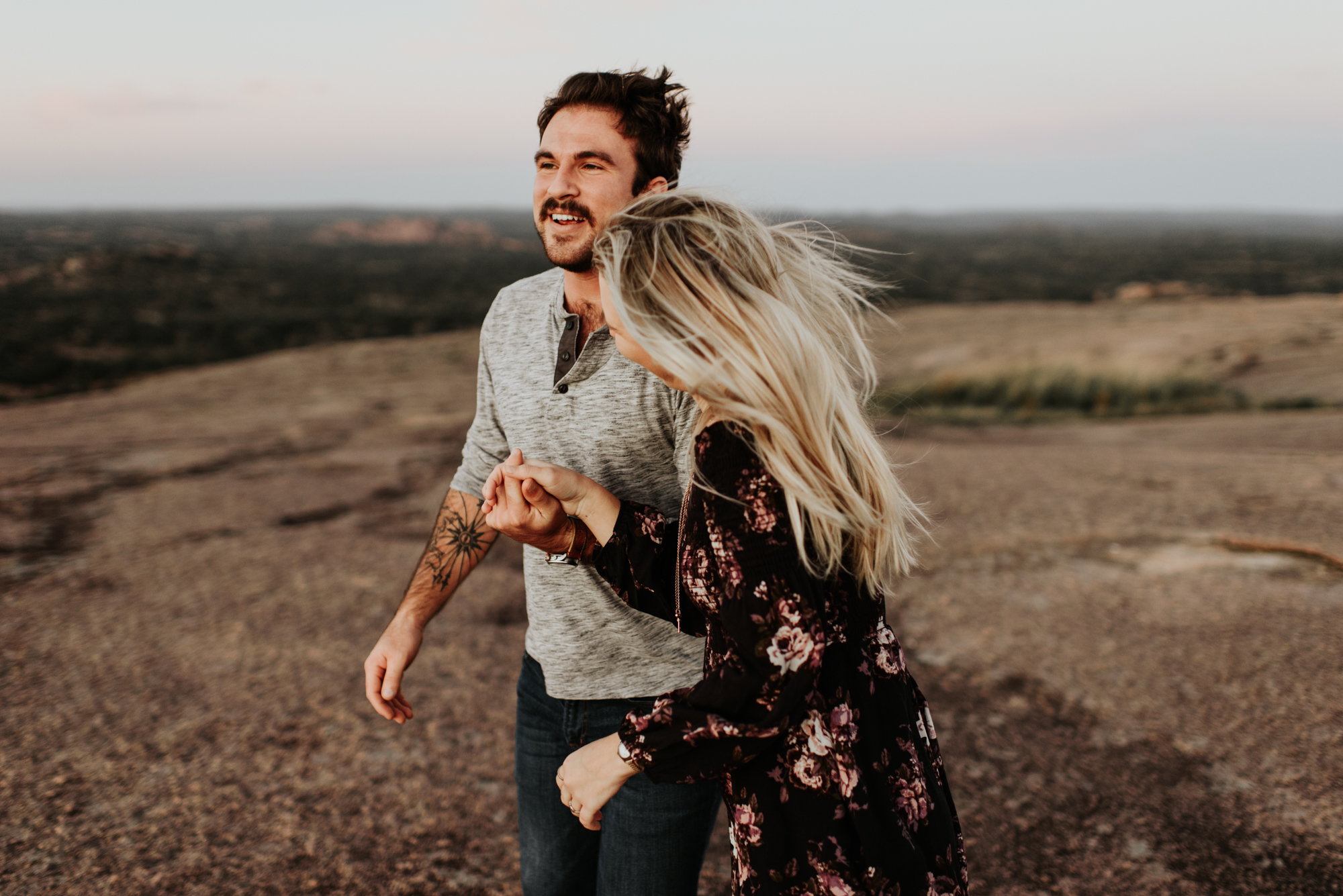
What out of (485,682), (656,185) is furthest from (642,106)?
(485,682)

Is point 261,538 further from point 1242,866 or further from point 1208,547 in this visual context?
point 1208,547

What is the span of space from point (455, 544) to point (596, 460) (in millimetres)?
472

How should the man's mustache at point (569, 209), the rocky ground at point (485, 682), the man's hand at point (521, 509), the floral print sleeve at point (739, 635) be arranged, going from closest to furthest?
1. the floral print sleeve at point (739, 635)
2. the man's hand at point (521, 509)
3. the man's mustache at point (569, 209)
4. the rocky ground at point (485, 682)

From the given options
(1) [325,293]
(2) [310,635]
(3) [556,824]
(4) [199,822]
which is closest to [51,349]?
(1) [325,293]

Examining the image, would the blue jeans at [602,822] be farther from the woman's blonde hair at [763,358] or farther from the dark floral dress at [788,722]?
the woman's blonde hair at [763,358]

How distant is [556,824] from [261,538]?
4214mm

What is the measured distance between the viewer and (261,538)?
208 inches

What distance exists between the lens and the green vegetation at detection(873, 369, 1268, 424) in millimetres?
10297

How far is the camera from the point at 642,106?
1787mm

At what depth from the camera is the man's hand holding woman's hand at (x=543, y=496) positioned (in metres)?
1.50

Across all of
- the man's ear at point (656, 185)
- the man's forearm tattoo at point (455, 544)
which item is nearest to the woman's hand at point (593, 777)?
the man's forearm tattoo at point (455, 544)

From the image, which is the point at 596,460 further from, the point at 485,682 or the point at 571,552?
the point at 485,682

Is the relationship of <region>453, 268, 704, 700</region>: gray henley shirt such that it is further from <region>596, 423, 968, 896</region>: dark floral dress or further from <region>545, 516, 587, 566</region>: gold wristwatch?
<region>596, 423, 968, 896</region>: dark floral dress

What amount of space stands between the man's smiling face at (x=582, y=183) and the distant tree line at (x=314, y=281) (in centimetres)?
49
